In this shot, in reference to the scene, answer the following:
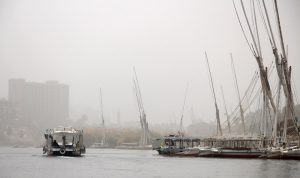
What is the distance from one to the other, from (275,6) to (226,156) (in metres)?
40.8

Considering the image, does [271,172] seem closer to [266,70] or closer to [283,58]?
[283,58]

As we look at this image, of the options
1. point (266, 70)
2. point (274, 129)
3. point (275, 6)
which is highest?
point (275, 6)

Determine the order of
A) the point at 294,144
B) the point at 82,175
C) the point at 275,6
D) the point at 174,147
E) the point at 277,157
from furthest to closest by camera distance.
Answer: the point at 174,147, the point at 294,144, the point at 277,157, the point at 275,6, the point at 82,175

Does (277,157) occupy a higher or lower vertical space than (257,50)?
lower

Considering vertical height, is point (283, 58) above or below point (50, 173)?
above

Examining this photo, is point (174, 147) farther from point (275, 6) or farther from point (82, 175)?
point (82, 175)

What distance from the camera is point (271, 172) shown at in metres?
73.7

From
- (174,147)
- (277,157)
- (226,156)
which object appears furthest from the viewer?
(174,147)

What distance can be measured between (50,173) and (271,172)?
29.1 meters

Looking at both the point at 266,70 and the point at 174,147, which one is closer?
the point at 266,70

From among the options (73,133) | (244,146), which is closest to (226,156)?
(244,146)

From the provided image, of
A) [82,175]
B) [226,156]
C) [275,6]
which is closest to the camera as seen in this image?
[82,175]

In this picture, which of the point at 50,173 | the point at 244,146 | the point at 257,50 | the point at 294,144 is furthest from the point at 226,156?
the point at 50,173

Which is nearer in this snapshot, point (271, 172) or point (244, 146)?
point (271, 172)
